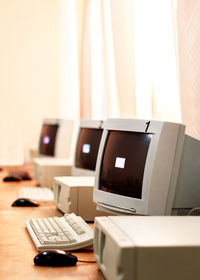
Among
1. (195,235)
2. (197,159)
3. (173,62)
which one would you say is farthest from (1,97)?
(195,235)

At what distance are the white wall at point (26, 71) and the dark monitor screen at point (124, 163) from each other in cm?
351

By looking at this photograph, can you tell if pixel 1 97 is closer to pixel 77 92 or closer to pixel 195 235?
pixel 77 92

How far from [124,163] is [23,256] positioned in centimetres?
57

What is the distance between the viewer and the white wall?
18.5 ft

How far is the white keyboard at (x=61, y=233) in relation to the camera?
1886 mm

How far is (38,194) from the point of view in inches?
129

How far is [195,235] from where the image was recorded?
141 centimetres

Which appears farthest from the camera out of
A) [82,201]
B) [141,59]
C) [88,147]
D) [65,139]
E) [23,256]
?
[65,139]

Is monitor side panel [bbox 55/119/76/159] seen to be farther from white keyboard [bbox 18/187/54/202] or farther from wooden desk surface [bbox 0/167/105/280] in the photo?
wooden desk surface [bbox 0/167/105/280]

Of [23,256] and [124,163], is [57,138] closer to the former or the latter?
[124,163]

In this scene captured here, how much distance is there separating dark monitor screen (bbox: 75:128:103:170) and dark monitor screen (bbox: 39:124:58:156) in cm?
109

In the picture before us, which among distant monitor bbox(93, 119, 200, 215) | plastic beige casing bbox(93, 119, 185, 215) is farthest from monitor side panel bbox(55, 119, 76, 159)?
plastic beige casing bbox(93, 119, 185, 215)

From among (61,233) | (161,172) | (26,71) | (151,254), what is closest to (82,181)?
(61,233)

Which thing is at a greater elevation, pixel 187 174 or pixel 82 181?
pixel 187 174
